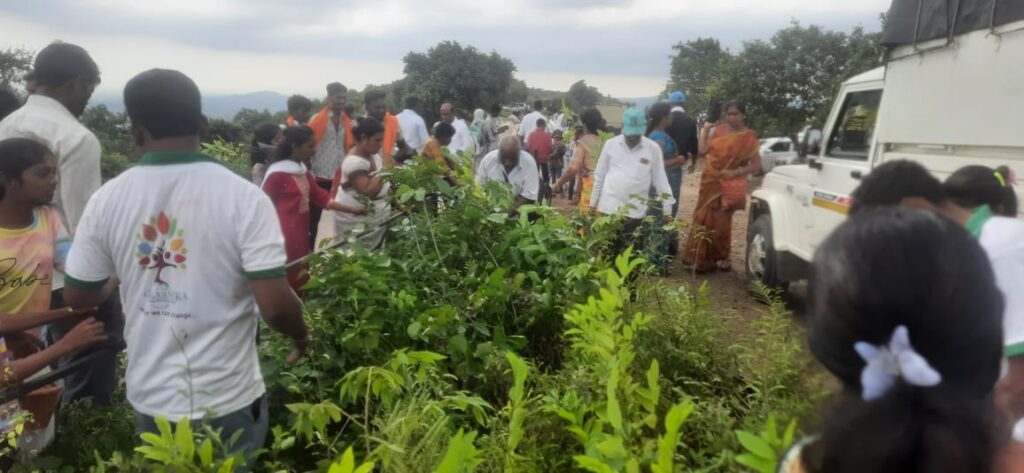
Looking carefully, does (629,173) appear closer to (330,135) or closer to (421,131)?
(330,135)

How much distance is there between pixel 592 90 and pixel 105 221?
5757 centimetres

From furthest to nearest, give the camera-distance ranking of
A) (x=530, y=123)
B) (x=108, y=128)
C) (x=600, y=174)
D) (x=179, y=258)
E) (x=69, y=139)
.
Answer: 1. (x=530, y=123)
2. (x=108, y=128)
3. (x=600, y=174)
4. (x=69, y=139)
5. (x=179, y=258)

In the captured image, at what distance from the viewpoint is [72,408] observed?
2455 mm

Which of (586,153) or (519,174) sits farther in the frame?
(586,153)

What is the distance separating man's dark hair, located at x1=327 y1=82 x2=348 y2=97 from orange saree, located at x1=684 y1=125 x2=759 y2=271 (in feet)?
12.2

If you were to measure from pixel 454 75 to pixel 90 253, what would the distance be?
96.8 feet

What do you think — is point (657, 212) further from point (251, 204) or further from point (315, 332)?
point (251, 204)

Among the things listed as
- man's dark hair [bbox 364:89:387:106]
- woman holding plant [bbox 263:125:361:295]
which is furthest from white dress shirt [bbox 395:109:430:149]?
woman holding plant [bbox 263:125:361:295]

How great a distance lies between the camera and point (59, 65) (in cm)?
302

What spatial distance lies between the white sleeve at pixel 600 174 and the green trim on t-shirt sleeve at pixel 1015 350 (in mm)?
4096

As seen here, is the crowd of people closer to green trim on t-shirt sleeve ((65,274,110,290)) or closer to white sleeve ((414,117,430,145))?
green trim on t-shirt sleeve ((65,274,110,290))

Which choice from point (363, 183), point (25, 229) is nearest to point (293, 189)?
point (363, 183)

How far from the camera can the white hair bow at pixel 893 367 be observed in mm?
916

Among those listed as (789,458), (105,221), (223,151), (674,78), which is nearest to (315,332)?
(105,221)
